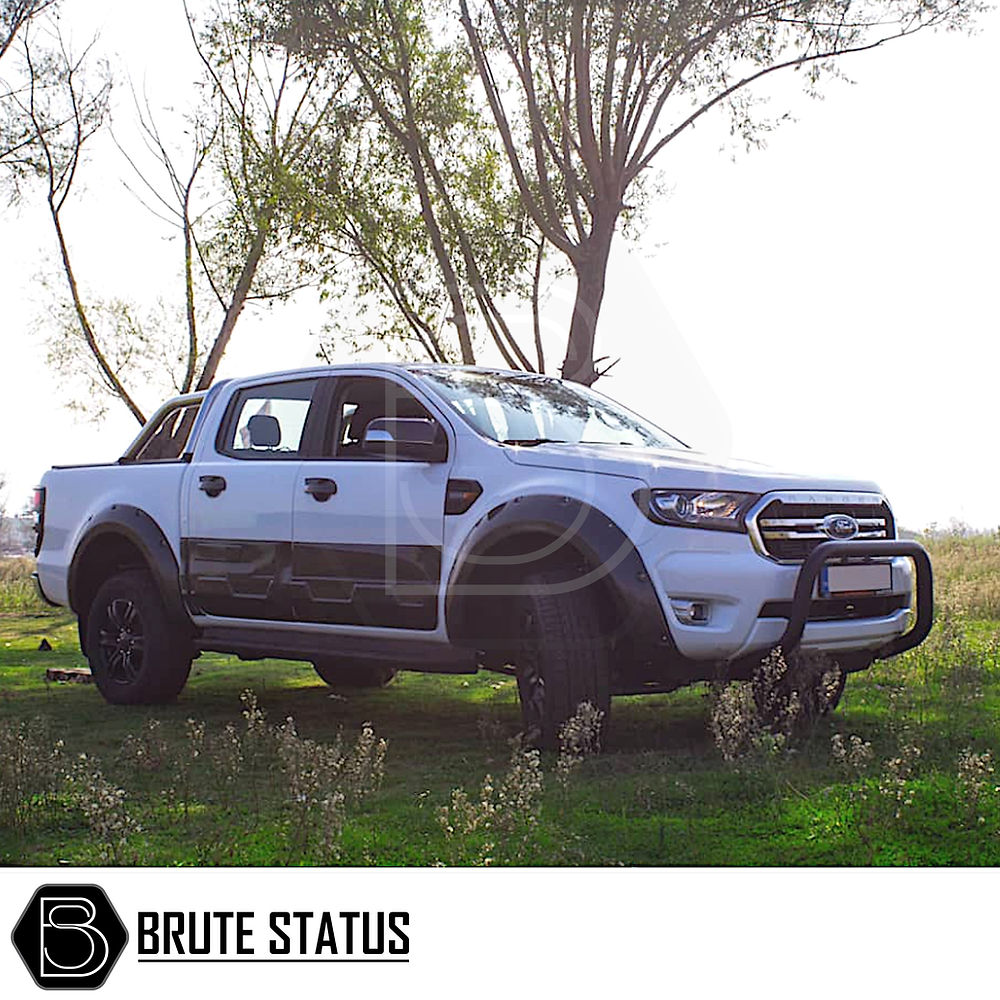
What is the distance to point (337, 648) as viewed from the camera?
684cm

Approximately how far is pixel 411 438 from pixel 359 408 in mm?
887

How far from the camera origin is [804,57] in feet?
52.6

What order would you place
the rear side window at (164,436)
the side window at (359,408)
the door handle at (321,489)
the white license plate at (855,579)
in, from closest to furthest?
the white license plate at (855,579), the door handle at (321,489), the side window at (359,408), the rear side window at (164,436)

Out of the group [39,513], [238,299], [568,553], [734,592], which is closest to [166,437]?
[39,513]

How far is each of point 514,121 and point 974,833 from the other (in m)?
16.3

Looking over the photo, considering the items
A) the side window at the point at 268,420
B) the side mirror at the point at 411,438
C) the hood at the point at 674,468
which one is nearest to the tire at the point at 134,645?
the side window at the point at 268,420

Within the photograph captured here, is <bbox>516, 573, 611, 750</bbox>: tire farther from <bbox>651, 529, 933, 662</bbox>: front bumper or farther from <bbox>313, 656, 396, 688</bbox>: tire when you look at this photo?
<bbox>313, 656, 396, 688</bbox>: tire

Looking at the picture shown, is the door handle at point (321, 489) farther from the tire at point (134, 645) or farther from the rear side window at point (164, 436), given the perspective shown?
the rear side window at point (164, 436)

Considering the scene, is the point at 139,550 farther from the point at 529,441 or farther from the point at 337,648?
the point at 529,441

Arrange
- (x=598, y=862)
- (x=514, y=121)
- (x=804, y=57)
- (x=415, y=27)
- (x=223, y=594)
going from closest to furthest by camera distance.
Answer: (x=598, y=862), (x=223, y=594), (x=804, y=57), (x=415, y=27), (x=514, y=121)

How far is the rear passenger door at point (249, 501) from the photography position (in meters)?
7.18

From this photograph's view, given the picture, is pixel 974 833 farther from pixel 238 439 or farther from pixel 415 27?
pixel 415 27

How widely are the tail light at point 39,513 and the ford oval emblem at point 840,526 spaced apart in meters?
5.50

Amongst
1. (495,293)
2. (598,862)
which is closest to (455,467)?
(598,862)
